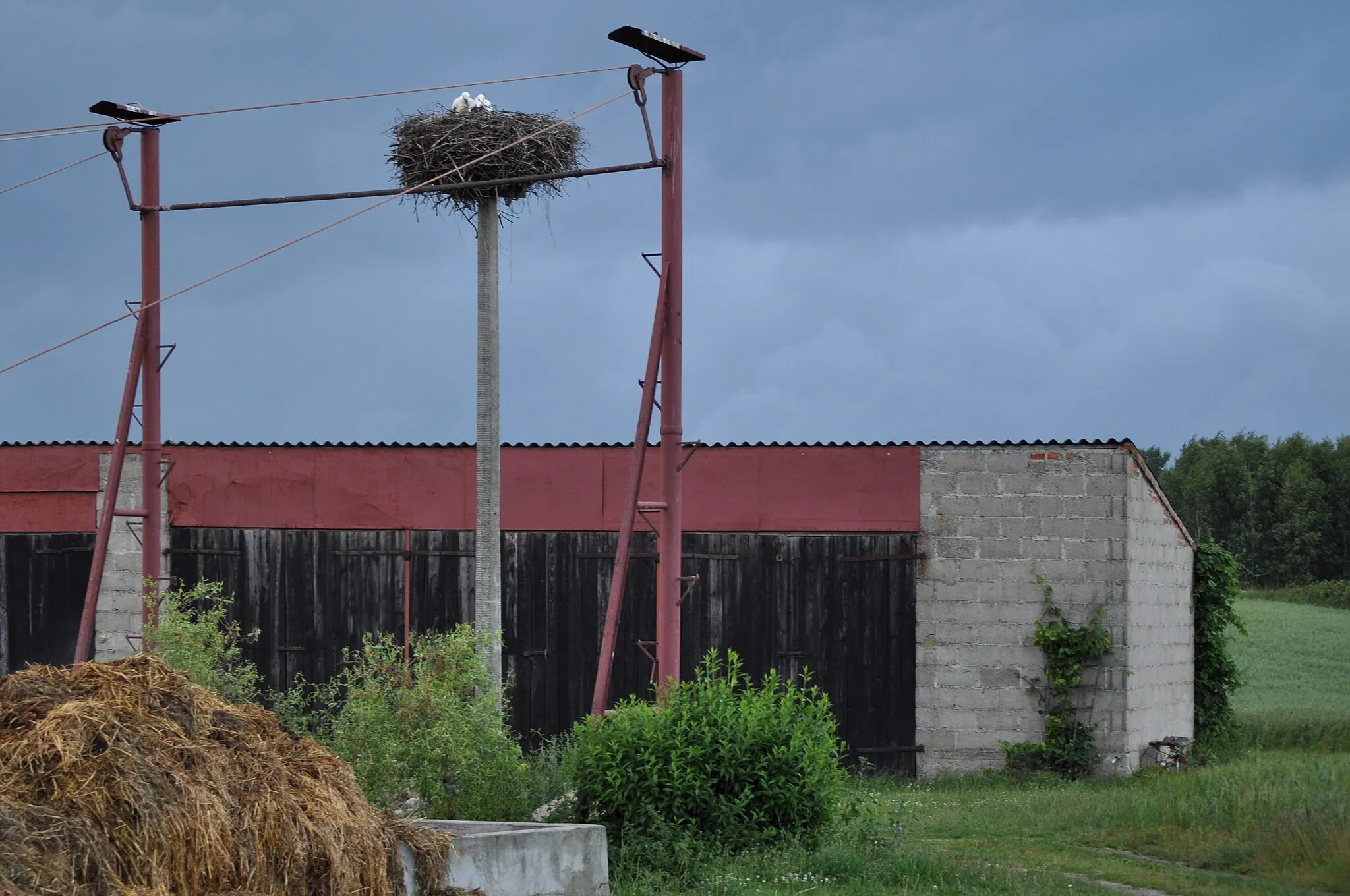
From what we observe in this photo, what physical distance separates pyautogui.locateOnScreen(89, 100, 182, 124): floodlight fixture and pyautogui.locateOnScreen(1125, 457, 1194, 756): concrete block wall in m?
11.1

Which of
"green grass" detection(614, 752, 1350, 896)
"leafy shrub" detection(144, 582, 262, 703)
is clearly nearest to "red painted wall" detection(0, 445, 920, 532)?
"green grass" detection(614, 752, 1350, 896)

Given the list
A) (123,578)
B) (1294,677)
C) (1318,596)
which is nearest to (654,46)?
(123,578)

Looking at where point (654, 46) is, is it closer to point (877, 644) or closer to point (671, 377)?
point (671, 377)

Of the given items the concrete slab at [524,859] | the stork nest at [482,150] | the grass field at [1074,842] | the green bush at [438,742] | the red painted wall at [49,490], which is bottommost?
the grass field at [1074,842]

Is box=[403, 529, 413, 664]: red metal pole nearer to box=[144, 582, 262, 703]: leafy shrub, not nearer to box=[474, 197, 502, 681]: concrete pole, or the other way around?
box=[474, 197, 502, 681]: concrete pole

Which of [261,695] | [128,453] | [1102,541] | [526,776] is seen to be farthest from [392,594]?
[1102,541]

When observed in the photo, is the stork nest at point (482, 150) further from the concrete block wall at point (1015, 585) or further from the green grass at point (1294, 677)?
the green grass at point (1294, 677)

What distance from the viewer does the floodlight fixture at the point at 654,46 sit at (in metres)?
12.1

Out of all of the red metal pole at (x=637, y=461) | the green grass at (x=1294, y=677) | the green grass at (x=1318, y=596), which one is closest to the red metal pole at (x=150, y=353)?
the red metal pole at (x=637, y=461)

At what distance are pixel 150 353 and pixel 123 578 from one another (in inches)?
141

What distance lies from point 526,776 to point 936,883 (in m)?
3.09

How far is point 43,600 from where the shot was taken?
17516 mm

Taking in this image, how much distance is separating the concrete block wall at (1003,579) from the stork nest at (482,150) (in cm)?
525

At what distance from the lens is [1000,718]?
15328 mm
